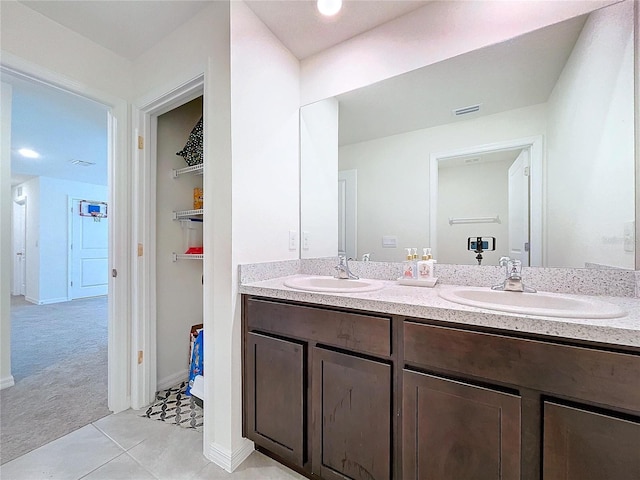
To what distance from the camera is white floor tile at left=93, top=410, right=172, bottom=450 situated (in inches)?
62.6

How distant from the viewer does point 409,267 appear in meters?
1.52

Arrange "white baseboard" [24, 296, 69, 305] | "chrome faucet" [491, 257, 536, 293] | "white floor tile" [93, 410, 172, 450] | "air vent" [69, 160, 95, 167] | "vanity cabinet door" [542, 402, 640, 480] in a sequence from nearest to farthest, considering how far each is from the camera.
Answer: "vanity cabinet door" [542, 402, 640, 480] → "chrome faucet" [491, 257, 536, 293] → "white floor tile" [93, 410, 172, 450] → "air vent" [69, 160, 95, 167] → "white baseboard" [24, 296, 69, 305]

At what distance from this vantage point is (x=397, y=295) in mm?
1168

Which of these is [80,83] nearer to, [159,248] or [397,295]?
[159,248]

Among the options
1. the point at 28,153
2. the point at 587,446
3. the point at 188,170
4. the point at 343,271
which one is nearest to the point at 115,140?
the point at 188,170

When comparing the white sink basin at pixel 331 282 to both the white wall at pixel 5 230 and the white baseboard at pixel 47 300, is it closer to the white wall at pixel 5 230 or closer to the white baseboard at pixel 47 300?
the white wall at pixel 5 230

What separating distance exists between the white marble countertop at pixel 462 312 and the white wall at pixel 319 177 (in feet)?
1.82

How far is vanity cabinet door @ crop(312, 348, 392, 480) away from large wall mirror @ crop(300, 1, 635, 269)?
73cm

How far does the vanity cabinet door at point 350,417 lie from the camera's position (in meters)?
1.06

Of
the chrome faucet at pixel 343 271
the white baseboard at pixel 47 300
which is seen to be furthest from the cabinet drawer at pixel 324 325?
the white baseboard at pixel 47 300

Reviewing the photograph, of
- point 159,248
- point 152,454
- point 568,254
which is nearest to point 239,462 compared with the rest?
point 152,454

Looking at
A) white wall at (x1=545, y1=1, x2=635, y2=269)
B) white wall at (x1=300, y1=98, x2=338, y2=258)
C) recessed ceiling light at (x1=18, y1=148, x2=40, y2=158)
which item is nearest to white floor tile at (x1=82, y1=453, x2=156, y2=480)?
white wall at (x1=300, y1=98, x2=338, y2=258)

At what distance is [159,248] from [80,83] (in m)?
1.15

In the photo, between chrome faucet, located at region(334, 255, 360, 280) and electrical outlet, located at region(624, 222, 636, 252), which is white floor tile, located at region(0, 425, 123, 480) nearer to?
Result: chrome faucet, located at region(334, 255, 360, 280)
